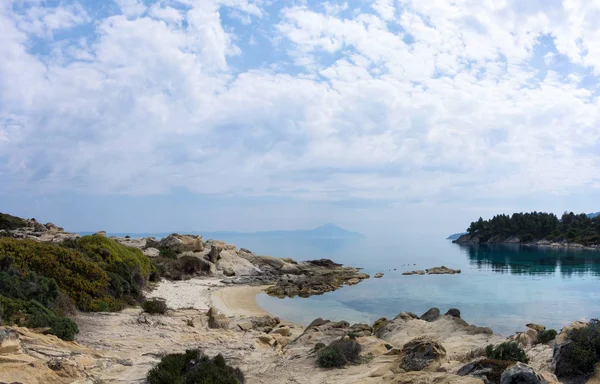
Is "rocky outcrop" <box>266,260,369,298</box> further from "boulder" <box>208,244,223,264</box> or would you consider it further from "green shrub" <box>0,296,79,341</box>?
"green shrub" <box>0,296,79,341</box>

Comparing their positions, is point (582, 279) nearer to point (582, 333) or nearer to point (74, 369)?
point (582, 333)

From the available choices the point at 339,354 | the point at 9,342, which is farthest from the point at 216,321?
the point at 9,342

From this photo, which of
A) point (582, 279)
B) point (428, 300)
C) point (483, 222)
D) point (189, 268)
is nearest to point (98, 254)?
point (189, 268)

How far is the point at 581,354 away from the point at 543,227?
140583 mm

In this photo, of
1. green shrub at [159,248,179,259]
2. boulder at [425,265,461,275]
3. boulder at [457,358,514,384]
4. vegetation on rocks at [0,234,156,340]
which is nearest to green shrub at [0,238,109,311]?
vegetation on rocks at [0,234,156,340]

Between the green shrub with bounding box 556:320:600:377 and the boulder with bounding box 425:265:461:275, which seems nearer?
the green shrub with bounding box 556:320:600:377

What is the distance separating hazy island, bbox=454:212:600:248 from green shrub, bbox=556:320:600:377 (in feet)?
379

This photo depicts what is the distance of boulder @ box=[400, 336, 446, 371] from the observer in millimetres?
12842

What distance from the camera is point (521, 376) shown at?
364 inches

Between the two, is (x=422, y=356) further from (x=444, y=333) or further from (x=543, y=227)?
(x=543, y=227)

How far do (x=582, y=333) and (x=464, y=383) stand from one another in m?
4.03

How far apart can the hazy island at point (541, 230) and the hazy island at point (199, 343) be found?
4375 inches

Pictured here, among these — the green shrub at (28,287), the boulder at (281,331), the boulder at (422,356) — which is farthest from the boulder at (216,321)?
the boulder at (422,356)

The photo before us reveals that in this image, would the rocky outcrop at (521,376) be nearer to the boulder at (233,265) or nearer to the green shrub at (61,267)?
the green shrub at (61,267)
